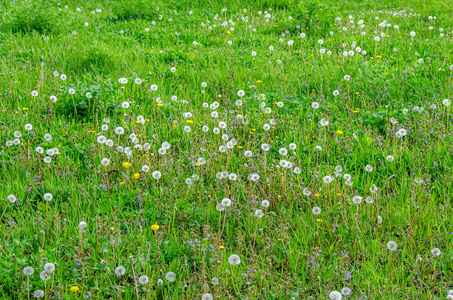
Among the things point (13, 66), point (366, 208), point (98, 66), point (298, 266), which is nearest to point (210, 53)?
point (98, 66)

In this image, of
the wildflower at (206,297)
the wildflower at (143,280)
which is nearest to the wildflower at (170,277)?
the wildflower at (143,280)

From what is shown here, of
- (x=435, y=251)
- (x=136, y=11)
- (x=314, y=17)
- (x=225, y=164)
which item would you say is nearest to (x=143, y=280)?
(x=225, y=164)

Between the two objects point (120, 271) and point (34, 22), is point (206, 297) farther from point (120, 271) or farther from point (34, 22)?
A: point (34, 22)

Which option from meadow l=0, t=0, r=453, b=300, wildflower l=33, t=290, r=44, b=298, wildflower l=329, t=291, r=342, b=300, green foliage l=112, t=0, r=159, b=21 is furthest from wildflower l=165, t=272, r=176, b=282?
green foliage l=112, t=0, r=159, b=21

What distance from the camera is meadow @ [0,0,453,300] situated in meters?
2.49

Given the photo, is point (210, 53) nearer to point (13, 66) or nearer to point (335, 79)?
point (335, 79)

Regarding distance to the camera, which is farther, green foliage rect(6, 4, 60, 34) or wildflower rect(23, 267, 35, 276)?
green foliage rect(6, 4, 60, 34)

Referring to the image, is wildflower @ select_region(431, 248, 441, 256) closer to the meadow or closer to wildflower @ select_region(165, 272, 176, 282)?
the meadow

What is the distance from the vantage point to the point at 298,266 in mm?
2617

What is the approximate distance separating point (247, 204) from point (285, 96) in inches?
72.9

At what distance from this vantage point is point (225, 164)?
11.7 feet

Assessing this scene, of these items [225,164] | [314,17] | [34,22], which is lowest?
[225,164]

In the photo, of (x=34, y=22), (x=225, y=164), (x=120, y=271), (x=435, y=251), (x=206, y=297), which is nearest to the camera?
(x=206, y=297)

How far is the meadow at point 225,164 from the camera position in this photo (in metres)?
2.49
